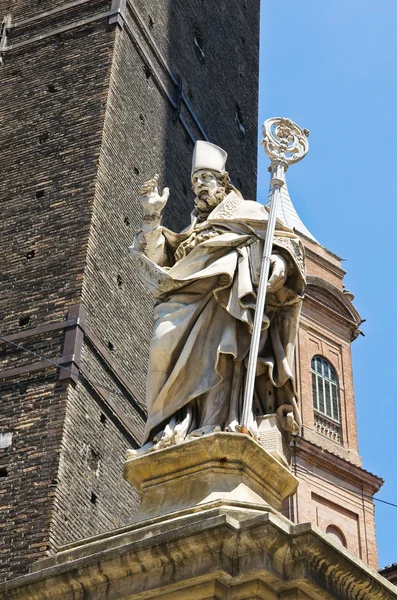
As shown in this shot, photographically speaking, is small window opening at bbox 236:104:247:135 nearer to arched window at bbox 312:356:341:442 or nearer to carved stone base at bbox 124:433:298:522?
arched window at bbox 312:356:341:442

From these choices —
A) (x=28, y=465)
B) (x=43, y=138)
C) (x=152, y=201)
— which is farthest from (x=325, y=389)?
(x=152, y=201)

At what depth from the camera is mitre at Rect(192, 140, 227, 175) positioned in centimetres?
601

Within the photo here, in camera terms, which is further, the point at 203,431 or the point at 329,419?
the point at 329,419

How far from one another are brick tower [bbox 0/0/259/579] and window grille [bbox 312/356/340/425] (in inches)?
169

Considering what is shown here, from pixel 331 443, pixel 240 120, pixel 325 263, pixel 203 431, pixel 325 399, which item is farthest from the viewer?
pixel 325 263

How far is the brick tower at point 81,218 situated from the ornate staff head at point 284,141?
28.6 ft

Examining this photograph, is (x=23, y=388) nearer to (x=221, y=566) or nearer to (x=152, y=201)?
(x=152, y=201)

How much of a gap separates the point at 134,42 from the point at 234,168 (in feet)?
15.9

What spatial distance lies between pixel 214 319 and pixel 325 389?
2097 centimetres

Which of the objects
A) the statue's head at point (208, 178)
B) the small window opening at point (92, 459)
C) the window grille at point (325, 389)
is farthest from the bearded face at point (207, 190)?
the window grille at point (325, 389)

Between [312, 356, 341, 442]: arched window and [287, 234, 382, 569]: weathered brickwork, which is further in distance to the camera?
[312, 356, 341, 442]: arched window

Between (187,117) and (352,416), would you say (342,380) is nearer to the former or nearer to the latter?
(352,416)

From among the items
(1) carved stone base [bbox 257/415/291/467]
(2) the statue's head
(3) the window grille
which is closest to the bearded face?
(2) the statue's head

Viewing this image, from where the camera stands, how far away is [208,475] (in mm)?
4883
